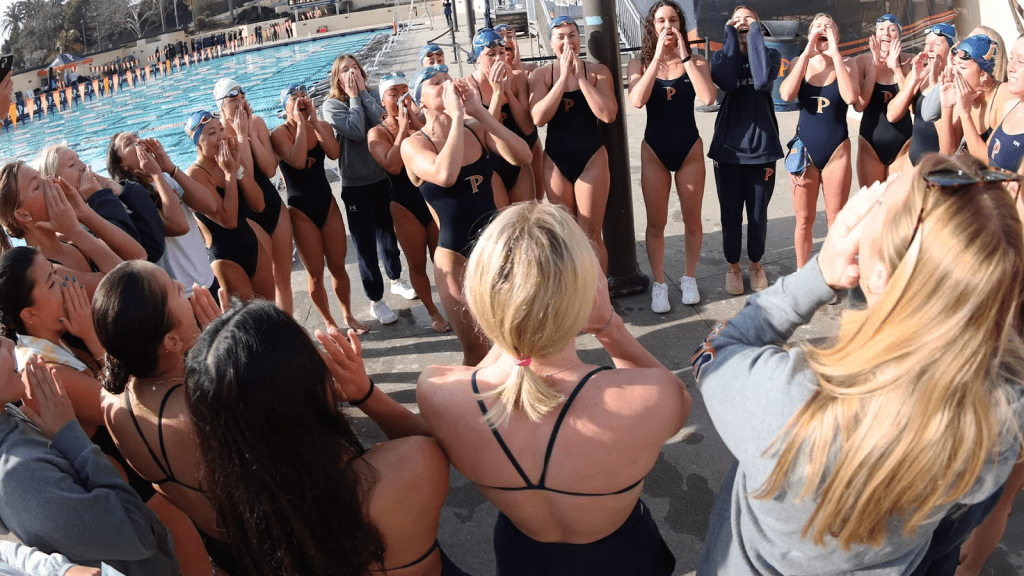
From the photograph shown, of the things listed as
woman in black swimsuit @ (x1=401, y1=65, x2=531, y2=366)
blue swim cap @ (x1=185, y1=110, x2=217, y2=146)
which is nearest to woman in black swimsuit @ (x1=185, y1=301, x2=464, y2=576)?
woman in black swimsuit @ (x1=401, y1=65, x2=531, y2=366)

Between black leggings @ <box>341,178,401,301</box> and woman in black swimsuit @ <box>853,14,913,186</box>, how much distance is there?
3136 mm

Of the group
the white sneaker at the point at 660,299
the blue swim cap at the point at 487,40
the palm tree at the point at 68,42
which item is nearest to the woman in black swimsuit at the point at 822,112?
the white sneaker at the point at 660,299

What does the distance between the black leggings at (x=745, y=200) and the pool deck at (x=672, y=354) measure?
36 centimetres

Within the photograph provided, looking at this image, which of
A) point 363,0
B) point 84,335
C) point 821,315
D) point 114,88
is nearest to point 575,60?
point 821,315

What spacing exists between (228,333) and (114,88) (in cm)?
3582

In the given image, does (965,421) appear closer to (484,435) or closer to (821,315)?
(484,435)

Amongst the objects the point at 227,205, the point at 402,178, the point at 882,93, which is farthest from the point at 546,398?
the point at 882,93

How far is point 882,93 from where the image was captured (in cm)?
418

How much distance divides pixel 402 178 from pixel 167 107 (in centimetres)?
2528

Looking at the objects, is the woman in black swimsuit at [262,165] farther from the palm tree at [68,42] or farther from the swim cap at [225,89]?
the palm tree at [68,42]

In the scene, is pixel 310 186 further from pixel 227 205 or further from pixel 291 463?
pixel 291 463

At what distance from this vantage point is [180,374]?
195cm

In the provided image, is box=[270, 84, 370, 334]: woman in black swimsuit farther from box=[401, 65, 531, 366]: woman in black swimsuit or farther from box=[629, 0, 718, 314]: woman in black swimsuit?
box=[629, 0, 718, 314]: woman in black swimsuit

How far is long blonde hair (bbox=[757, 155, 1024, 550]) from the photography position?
1.03 metres
